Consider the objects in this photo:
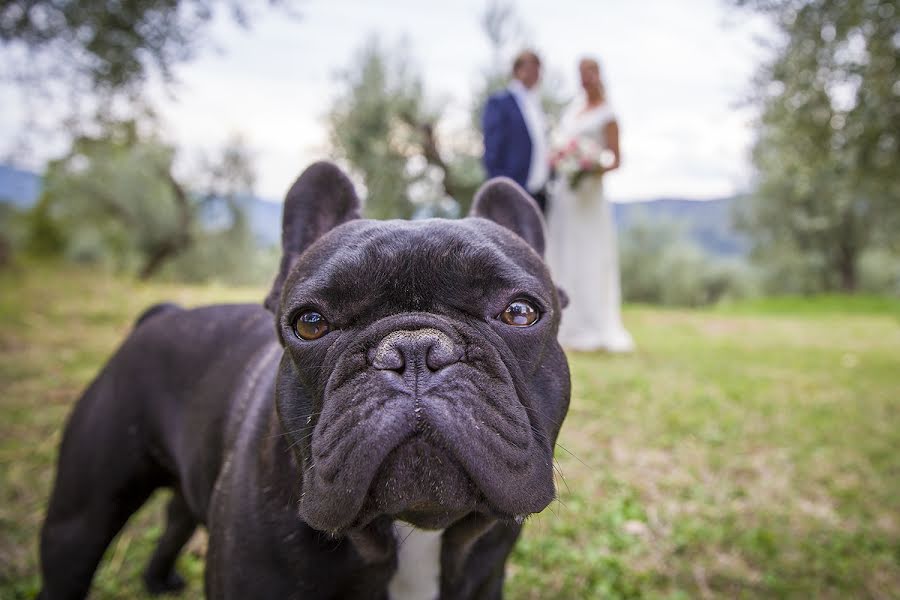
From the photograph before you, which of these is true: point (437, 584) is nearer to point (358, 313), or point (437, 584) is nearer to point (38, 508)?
point (358, 313)

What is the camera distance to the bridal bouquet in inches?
301

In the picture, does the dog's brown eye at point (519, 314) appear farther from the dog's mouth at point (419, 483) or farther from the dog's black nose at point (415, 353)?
the dog's mouth at point (419, 483)

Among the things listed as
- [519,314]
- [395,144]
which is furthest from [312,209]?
[395,144]

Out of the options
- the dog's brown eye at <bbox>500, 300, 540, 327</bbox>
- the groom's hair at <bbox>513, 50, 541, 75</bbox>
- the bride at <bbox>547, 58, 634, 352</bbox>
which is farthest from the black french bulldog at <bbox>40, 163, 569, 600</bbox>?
the bride at <bbox>547, 58, 634, 352</bbox>

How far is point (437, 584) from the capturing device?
185cm

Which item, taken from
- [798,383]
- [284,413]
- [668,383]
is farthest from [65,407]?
[798,383]

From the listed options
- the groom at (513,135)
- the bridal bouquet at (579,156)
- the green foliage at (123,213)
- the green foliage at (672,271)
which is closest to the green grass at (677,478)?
the groom at (513,135)

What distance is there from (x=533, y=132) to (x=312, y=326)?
16.2ft

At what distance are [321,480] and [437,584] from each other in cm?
69

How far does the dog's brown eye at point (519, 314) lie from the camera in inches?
65.4

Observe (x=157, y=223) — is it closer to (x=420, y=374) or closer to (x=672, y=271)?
(x=672, y=271)

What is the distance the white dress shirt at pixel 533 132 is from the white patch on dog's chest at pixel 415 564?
4846mm

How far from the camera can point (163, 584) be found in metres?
2.95

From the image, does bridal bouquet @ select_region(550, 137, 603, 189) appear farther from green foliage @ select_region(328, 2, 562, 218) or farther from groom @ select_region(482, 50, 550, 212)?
green foliage @ select_region(328, 2, 562, 218)
